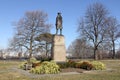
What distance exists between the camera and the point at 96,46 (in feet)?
160

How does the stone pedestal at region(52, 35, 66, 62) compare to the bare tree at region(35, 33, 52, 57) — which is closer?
the stone pedestal at region(52, 35, 66, 62)

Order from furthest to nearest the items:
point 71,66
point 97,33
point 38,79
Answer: point 97,33
point 71,66
point 38,79

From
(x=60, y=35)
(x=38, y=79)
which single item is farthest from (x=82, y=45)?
(x=38, y=79)

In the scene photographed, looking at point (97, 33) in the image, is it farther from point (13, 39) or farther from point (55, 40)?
point (55, 40)

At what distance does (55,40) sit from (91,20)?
28.0 metres

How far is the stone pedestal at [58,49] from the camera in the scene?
22.5 metres

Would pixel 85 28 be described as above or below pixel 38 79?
above

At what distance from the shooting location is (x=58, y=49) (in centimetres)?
2252

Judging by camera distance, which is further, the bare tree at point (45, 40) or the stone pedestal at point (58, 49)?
the bare tree at point (45, 40)

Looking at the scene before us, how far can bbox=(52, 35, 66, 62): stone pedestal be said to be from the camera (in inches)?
885

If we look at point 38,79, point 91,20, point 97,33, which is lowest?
point 38,79

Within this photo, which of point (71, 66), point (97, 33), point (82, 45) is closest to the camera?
point (71, 66)

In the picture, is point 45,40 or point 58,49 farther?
point 45,40

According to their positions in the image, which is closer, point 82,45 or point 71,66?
point 71,66
